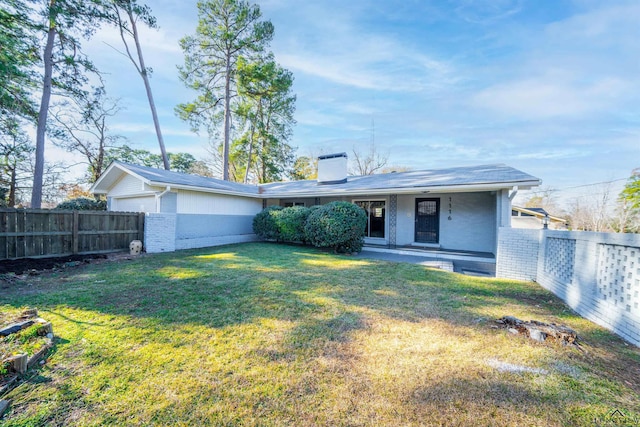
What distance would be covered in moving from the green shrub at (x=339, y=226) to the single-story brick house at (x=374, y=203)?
1.75m

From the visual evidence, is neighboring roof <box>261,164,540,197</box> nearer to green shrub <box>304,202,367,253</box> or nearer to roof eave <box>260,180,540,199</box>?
roof eave <box>260,180,540,199</box>

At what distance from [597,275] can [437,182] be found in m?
5.92

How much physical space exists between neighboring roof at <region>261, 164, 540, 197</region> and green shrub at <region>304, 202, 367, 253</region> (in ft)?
5.73

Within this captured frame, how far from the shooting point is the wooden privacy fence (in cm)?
645

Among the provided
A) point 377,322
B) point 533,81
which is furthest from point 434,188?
point 533,81

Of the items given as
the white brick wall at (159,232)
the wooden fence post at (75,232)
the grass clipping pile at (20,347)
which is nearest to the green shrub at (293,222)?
the white brick wall at (159,232)

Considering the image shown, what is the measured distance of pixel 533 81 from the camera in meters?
10.8

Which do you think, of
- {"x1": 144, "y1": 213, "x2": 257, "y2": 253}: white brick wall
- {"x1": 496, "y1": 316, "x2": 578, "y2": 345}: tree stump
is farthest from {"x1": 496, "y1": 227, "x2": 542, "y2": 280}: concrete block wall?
{"x1": 144, "y1": 213, "x2": 257, "y2": 253}: white brick wall

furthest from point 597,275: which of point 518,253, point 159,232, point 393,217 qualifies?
point 159,232

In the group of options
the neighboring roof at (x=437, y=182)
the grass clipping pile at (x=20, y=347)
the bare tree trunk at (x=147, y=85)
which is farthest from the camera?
the bare tree trunk at (x=147, y=85)

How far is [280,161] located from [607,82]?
2152cm

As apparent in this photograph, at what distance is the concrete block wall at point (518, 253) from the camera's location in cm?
596

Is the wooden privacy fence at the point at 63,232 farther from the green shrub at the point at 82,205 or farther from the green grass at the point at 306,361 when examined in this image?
the green shrub at the point at 82,205

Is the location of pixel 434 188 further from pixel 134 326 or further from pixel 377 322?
pixel 134 326
